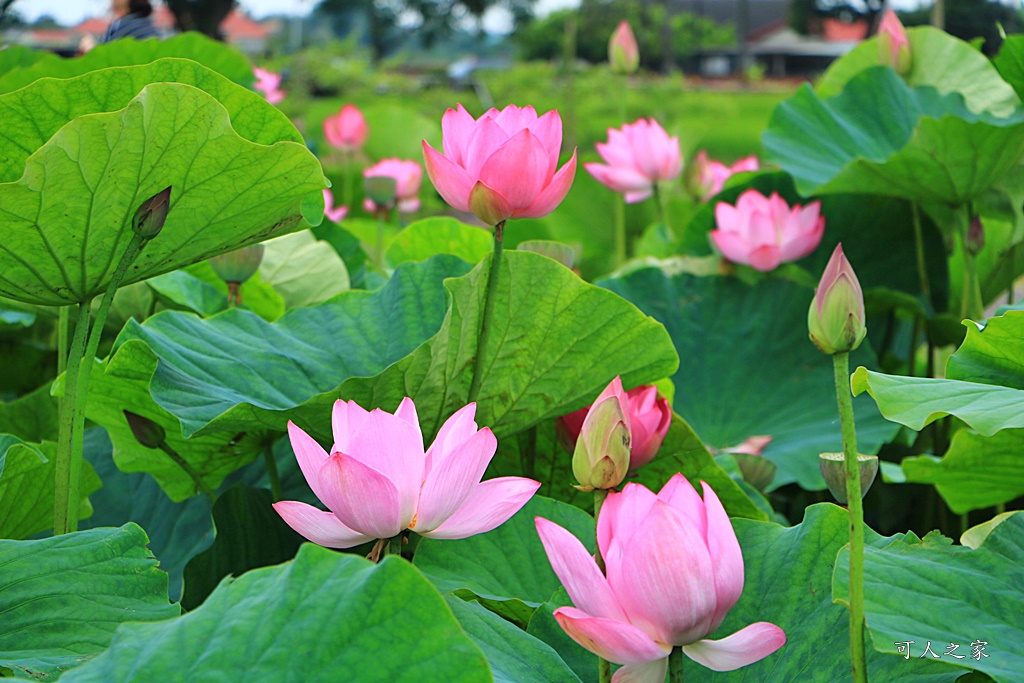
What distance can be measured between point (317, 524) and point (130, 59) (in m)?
0.96

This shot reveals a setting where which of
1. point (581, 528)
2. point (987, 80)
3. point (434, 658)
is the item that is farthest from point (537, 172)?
point (987, 80)

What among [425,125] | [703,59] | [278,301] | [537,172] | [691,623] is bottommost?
[703,59]

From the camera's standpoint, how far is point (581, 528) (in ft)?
2.33

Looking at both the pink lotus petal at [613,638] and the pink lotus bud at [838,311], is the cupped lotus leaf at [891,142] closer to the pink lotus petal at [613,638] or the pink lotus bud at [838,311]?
the pink lotus bud at [838,311]

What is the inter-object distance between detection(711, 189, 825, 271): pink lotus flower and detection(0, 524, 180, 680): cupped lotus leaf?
0.91m

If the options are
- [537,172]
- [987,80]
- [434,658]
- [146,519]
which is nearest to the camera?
[434,658]

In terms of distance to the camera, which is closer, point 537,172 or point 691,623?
point 691,623

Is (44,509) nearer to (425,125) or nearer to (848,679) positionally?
(848,679)

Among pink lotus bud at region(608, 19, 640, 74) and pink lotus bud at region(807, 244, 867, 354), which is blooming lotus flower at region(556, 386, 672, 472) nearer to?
pink lotus bud at region(807, 244, 867, 354)

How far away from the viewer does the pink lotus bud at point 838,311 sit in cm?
48

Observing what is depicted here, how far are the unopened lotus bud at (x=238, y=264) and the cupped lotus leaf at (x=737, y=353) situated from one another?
1.45ft

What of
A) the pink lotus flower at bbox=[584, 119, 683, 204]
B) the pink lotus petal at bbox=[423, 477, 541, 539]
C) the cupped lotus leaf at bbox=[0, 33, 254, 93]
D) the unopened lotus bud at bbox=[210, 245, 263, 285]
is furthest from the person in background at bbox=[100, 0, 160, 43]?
the pink lotus petal at bbox=[423, 477, 541, 539]

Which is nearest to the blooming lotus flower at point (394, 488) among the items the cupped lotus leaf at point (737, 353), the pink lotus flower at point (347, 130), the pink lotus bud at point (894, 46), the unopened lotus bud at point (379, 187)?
the cupped lotus leaf at point (737, 353)

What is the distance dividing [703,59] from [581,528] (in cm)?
4519
